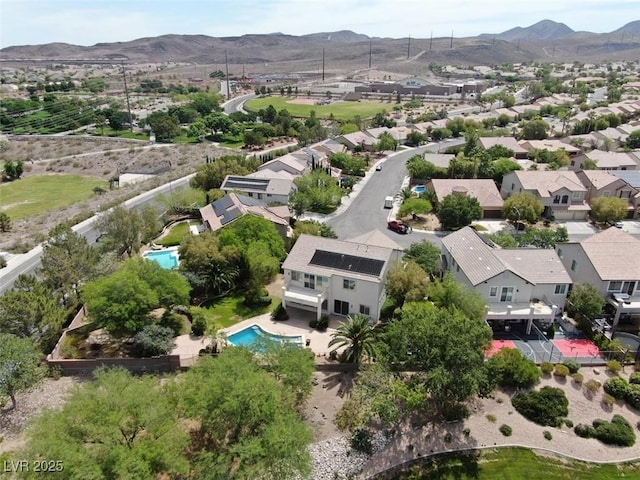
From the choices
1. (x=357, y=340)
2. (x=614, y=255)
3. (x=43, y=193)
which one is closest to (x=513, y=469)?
(x=357, y=340)

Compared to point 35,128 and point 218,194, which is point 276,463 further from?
point 35,128

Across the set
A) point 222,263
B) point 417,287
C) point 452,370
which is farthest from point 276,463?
point 222,263

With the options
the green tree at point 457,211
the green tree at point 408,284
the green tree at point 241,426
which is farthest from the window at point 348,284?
the green tree at point 457,211

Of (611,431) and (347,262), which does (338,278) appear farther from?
(611,431)

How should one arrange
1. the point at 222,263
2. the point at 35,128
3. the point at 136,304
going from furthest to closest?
1. the point at 35,128
2. the point at 222,263
3. the point at 136,304

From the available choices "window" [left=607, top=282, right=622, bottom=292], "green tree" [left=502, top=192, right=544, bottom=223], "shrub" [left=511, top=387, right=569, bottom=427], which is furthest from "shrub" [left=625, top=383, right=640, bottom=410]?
"green tree" [left=502, top=192, right=544, bottom=223]
